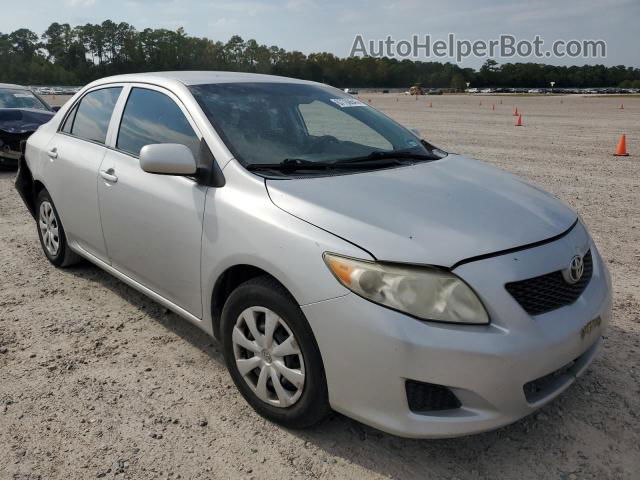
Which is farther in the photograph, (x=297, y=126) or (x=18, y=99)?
(x=18, y=99)

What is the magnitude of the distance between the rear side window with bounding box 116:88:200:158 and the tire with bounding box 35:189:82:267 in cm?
125

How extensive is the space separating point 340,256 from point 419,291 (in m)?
0.34

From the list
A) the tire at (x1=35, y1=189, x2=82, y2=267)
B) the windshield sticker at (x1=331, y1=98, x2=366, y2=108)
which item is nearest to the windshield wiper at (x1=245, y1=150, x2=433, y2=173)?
the windshield sticker at (x1=331, y1=98, x2=366, y2=108)

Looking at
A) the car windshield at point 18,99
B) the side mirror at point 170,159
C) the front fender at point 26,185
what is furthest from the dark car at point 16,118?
the side mirror at point 170,159

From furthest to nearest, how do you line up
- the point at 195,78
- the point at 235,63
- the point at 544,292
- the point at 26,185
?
1. the point at 235,63
2. the point at 26,185
3. the point at 195,78
4. the point at 544,292

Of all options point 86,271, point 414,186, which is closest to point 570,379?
point 414,186

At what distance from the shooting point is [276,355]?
8.31ft

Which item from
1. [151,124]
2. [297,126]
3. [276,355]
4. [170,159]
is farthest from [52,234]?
[276,355]

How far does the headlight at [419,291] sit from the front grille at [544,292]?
190mm

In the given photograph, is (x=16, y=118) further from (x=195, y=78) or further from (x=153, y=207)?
(x=153, y=207)

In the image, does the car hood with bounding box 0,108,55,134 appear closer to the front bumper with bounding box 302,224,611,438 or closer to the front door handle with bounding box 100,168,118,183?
the front door handle with bounding box 100,168,118,183

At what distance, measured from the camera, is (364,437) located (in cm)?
261

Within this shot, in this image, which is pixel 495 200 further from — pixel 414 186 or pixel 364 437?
pixel 364 437

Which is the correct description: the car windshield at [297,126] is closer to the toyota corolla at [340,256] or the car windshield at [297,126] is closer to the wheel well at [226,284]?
the toyota corolla at [340,256]
